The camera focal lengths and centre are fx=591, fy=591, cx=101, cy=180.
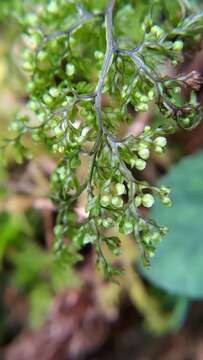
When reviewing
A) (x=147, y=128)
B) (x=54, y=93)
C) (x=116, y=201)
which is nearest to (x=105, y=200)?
(x=116, y=201)

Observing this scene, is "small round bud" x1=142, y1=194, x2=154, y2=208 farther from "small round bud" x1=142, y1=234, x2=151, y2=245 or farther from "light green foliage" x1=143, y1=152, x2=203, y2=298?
"light green foliage" x1=143, y1=152, x2=203, y2=298

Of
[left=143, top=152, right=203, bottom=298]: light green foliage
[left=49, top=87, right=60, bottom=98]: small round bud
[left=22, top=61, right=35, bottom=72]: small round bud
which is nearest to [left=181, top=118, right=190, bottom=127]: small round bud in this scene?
[left=49, top=87, right=60, bottom=98]: small round bud

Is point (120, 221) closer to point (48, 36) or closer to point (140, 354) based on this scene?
point (48, 36)

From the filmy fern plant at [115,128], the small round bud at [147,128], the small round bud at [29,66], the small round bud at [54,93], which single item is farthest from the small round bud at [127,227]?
the small round bud at [29,66]

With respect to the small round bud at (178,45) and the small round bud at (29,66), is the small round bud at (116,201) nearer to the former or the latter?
the small round bud at (178,45)

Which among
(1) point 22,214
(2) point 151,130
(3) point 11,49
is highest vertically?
(3) point 11,49

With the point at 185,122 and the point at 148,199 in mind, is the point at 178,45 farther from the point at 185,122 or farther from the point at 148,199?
the point at 148,199

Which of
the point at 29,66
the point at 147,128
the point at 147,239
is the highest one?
the point at 29,66

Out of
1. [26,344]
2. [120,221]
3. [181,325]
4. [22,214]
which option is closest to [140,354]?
[181,325]
